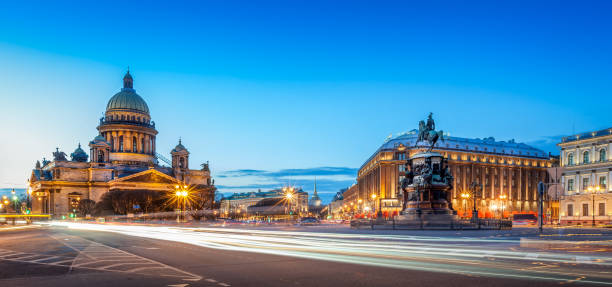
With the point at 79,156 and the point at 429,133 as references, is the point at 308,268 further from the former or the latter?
the point at 79,156

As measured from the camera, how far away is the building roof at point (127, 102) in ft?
506

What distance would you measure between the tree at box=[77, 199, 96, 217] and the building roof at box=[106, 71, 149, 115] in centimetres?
3468

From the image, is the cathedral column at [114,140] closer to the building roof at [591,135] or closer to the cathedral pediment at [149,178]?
the cathedral pediment at [149,178]

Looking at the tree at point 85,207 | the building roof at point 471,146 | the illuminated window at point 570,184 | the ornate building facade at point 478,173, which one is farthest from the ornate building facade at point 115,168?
the illuminated window at point 570,184

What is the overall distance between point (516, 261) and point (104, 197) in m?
124

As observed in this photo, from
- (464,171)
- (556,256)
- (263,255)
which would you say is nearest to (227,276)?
(263,255)

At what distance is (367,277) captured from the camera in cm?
1293

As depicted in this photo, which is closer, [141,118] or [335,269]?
[335,269]

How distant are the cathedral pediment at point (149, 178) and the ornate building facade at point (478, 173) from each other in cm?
5606

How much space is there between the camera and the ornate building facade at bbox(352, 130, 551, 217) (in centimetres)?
12375

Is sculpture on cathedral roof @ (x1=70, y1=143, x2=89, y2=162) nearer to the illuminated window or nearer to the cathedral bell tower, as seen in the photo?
the cathedral bell tower

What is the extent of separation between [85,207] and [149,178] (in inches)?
682

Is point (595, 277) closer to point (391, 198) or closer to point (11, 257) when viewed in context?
point (11, 257)

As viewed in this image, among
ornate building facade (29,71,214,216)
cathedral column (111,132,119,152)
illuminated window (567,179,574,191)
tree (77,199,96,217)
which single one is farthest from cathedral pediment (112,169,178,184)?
illuminated window (567,179,574,191)
